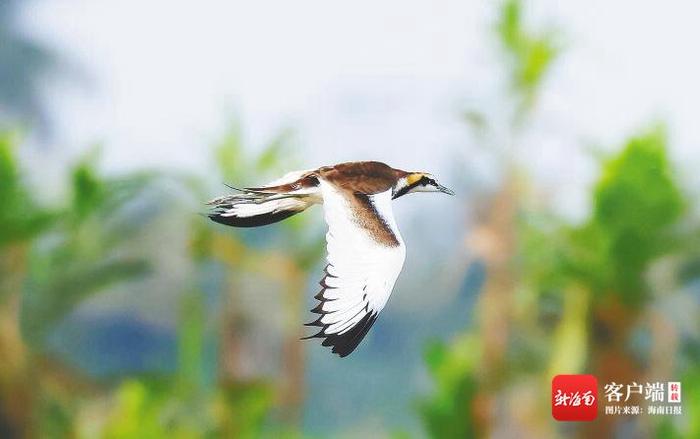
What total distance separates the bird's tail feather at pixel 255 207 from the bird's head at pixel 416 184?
106mm

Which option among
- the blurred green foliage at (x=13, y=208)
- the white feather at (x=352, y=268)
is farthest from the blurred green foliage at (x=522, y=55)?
the white feather at (x=352, y=268)

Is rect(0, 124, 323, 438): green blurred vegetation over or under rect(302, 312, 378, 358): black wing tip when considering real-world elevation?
over

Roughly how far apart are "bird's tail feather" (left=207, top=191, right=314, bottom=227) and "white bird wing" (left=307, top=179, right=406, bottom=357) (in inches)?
1.9

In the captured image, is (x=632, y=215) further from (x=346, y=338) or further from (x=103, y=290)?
(x=346, y=338)

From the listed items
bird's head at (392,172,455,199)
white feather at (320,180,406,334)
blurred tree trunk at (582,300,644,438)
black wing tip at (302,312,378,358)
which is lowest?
black wing tip at (302,312,378,358)

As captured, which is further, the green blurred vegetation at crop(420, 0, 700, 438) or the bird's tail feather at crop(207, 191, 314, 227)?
the green blurred vegetation at crop(420, 0, 700, 438)

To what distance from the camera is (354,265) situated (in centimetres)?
98

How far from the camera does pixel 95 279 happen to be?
280cm

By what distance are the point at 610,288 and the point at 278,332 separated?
149cm

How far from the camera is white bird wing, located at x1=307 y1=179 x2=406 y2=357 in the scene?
0.93 m

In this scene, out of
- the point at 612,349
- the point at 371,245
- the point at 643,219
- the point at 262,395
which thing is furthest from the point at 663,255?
the point at 371,245

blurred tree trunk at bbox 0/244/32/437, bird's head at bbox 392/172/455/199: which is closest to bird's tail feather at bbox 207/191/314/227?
bird's head at bbox 392/172/455/199

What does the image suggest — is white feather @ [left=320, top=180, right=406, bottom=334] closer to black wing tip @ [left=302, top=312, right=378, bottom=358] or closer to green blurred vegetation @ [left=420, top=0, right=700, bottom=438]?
black wing tip @ [left=302, top=312, right=378, bottom=358]

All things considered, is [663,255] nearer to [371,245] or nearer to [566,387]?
[566,387]
